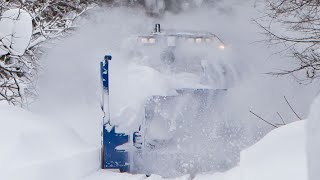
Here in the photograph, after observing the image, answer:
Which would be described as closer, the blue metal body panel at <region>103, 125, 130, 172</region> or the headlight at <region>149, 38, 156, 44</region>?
the blue metal body panel at <region>103, 125, 130, 172</region>

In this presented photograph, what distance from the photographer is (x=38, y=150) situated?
4.48 metres

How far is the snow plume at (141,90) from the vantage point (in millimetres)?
6590

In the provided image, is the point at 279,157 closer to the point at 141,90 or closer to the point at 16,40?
the point at 141,90

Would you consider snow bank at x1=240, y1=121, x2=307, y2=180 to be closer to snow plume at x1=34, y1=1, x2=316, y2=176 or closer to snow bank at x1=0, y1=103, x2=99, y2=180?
snow bank at x1=0, y1=103, x2=99, y2=180

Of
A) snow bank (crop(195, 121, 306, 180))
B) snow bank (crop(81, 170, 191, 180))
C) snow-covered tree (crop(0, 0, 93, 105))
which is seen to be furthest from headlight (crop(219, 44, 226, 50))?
snow bank (crop(195, 121, 306, 180))

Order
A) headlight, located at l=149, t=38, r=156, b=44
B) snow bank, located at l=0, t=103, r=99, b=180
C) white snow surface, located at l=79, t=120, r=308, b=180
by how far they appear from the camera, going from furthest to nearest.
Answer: headlight, located at l=149, t=38, r=156, b=44 → snow bank, located at l=0, t=103, r=99, b=180 → white snow surface, located at l=79, t=120, r=308, b=180

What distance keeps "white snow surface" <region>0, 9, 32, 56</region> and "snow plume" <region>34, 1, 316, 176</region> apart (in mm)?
1429

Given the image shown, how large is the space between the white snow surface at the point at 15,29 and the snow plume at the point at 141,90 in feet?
4.69

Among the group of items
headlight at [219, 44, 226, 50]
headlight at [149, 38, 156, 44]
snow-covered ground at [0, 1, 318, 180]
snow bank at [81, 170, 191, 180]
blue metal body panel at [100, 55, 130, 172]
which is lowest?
snow bank at [81, 170, 191, 180]

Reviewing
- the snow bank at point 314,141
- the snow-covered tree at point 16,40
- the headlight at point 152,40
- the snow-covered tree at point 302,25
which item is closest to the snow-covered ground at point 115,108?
the headlight at point 152,40

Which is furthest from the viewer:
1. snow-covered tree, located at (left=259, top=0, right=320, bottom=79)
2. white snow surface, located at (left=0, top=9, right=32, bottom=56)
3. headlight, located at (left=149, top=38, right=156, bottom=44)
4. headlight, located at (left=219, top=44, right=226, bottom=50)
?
headlight, located at (left=219, top=44, right=226, bottom=50)

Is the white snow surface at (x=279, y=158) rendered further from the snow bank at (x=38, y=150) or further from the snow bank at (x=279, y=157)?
the snow bank at (x=38, y=150)

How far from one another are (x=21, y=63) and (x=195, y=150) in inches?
131

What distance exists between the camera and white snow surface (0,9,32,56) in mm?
6398
